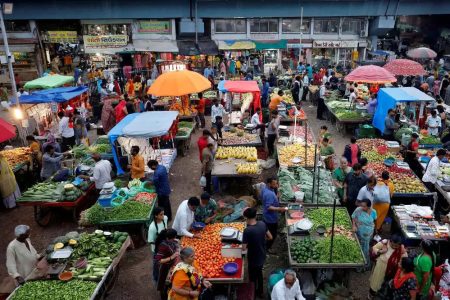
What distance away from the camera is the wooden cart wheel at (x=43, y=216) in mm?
9976

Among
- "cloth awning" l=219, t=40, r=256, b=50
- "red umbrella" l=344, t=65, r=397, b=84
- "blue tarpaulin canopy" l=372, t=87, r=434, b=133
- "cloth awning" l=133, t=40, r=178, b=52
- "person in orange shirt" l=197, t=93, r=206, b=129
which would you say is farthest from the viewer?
"cloth awning" l=133, t=40, r=178, b=52

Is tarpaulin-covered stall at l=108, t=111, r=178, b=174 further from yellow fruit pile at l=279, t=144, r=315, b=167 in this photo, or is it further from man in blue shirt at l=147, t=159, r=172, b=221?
yellow fruit pile at l=279, t=144, r=315, b=167

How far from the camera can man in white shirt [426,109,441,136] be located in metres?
13.3

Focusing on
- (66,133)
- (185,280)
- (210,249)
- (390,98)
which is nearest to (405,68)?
(390,98)

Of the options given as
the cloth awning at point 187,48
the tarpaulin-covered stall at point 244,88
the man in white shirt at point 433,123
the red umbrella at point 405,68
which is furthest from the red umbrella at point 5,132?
the cloth awning at point 187,48

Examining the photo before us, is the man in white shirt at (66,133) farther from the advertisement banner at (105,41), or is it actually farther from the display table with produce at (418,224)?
the advertisement banner at (105,41)

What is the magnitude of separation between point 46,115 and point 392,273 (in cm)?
1502

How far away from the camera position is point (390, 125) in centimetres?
1327

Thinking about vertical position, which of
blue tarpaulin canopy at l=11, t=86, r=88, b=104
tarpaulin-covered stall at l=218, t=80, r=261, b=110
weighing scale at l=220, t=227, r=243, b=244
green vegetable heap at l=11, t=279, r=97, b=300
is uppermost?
tarpaulin-covered stall at l=218, t=80, r=261, b=110

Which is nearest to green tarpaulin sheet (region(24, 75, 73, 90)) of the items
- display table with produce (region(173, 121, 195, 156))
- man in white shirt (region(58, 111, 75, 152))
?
man in white shirt (region(58, 111, 75, 152))

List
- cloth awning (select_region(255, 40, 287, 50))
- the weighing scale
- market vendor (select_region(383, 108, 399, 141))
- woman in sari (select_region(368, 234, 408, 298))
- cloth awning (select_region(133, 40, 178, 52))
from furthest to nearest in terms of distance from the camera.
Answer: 1. cloth awning (select_region(255, 40, 287, 50))
2. cloth awning (select_region(133, 40, 178, 52))
3. market vendor (select_region(383, 108, 399, 141))
4. the weighing scale
5. woman in sari (select_region(368, 234, 408, 298))

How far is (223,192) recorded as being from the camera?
11.2 meters

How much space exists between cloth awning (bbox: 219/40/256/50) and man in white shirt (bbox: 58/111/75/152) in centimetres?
1548

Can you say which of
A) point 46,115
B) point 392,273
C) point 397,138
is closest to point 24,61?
point 46,115
